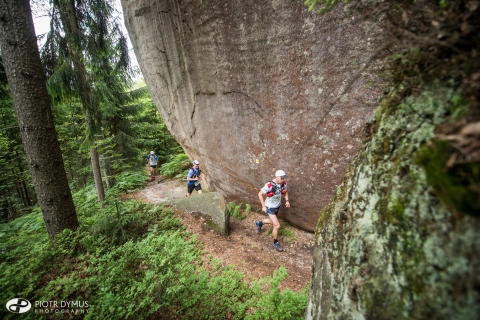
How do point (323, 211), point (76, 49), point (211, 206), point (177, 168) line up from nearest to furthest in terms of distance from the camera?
1. point (323, 211)
2. point (211, 206)
3. point (76, 49)
4. point (177, 168)

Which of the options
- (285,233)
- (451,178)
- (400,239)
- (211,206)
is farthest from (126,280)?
(285,233)

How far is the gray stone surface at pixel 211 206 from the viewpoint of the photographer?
5812 millimetres

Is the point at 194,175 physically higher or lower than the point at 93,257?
lower

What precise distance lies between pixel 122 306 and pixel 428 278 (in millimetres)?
3516

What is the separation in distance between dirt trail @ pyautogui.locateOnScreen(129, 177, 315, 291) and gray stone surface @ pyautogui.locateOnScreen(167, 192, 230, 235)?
195 mm

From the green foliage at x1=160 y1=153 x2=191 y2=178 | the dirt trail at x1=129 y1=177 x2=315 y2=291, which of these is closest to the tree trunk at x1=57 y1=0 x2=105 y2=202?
the dirt trail at x1=129 y1=177 x2=315 y2=291

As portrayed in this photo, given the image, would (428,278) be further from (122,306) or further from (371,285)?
(122,306)

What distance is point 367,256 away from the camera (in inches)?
53.8

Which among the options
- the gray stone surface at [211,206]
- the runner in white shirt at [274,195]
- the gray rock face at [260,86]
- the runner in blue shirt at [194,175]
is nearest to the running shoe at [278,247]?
the runner in white shirt at [274,195]

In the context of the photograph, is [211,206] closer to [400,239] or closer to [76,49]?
[400,239]

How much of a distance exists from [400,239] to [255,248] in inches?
191

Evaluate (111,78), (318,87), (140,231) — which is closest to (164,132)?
(111,78)

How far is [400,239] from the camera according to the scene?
1141mm

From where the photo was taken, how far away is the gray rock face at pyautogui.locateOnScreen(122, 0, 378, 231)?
4.51 m
